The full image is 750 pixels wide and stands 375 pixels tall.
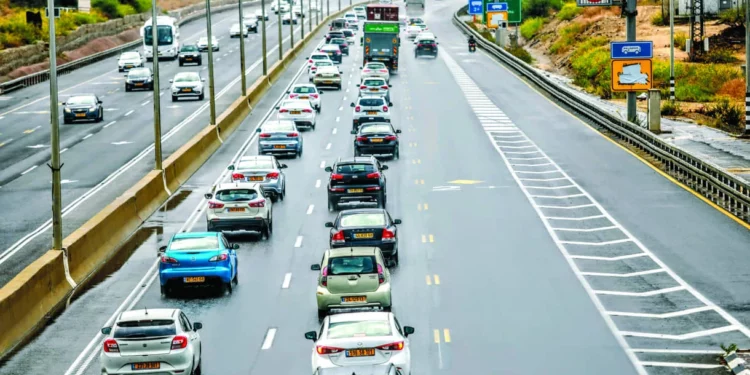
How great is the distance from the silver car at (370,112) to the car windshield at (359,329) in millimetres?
38310

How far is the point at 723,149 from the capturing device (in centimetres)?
5066

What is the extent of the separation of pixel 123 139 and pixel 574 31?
6235 cm

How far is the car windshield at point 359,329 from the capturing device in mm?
18453

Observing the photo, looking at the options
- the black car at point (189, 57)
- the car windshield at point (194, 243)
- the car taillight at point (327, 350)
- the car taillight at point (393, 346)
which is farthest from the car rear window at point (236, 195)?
the black car at point (189, 57)

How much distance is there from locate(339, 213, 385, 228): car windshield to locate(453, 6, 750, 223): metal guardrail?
11522mm

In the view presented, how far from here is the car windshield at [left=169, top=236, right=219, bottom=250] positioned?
1095 inches

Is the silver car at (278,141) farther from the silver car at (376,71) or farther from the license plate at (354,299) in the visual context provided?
the silver car at (376,71)

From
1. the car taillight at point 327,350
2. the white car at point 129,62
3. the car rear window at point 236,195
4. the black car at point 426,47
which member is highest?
the black car at point 426,47

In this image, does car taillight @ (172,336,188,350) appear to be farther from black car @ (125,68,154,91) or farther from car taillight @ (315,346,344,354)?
black car @ (125,68,154,91)

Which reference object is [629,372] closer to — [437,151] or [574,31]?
[437,151]

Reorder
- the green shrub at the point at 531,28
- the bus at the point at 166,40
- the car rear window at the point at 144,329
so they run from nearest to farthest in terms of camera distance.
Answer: the car rear window at the point at 144,329, the bus at the point at 166,40, the green shrub at the point at 531,28

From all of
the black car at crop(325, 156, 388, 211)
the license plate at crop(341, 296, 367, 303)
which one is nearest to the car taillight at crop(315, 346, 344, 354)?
the license plate at crop(341, 296, 367, 303)

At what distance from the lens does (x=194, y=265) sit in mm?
27469

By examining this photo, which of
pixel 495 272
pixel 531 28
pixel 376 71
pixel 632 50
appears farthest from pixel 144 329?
pixel 531 28
